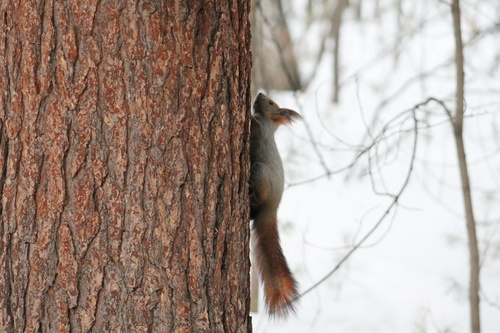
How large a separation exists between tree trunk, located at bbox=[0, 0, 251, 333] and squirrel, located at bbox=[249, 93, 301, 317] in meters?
0.61

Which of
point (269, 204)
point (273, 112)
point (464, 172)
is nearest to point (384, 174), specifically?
point (464, 172)

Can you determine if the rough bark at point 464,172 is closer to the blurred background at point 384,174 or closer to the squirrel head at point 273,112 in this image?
the blurred background at point 384,174

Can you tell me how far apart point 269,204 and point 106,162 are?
1007 mm

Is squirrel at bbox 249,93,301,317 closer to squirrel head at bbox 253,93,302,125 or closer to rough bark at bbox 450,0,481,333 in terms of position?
squirrel head at bbox 253,93,302,125

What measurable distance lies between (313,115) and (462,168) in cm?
Answer: 381

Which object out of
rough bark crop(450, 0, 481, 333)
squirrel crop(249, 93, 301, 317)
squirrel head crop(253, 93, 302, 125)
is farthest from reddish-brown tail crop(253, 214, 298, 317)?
rough bark crop(450, 0, 481, 333)

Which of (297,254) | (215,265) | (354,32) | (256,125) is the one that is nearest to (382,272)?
(297,254)

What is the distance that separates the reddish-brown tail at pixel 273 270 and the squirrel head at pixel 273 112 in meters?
0.49

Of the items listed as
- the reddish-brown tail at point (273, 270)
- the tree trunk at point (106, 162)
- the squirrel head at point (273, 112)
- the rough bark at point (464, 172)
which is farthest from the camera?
the rough bark at point (464, 172)

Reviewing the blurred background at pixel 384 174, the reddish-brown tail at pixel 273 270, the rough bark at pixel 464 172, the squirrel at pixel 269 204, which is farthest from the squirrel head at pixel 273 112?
the rough bark at pixel 464 172

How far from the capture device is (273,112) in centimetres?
325

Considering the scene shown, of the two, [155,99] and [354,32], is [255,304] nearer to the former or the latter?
[155,99]

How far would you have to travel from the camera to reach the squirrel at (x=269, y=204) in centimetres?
268

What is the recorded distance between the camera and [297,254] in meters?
5.66
